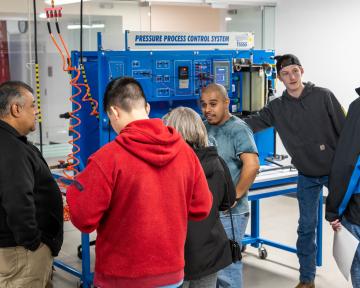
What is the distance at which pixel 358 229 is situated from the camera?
291 cm

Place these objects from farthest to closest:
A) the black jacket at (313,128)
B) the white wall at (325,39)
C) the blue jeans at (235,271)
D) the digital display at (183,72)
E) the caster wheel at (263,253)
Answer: the white wall at (325,39) < the caster wheel at (263,253) < the digital display at (183,72) < the black jacket at (313,128) < the blue jeans at (235,271)

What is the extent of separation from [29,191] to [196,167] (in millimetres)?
836

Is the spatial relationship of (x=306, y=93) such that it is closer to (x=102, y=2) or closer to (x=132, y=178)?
(x=132, y=178)

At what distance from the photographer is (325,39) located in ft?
22.6

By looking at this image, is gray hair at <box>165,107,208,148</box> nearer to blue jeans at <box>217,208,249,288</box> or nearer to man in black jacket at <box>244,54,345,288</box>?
blue jeans at <box>217,208,249,288</box>

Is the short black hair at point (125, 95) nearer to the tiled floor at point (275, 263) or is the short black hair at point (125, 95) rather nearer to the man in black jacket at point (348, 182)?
the man in black jacket at point (348, 182)

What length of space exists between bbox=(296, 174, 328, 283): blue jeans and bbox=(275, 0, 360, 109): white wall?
2910 millimetres

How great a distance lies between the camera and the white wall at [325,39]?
21.6 ft

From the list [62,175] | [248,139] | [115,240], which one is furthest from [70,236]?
[115,240]

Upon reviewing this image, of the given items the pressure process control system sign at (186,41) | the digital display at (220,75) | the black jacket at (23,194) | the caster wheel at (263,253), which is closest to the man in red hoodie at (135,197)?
the black jacket at (23,194)

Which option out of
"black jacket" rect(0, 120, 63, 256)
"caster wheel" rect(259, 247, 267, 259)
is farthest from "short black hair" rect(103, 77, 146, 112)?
"caster wheel" rect(259, 247, 267, 259)

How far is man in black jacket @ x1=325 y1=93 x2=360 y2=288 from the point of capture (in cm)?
285

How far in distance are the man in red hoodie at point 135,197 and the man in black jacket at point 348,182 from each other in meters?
1.12

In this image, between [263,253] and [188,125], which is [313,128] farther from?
[188,125]
